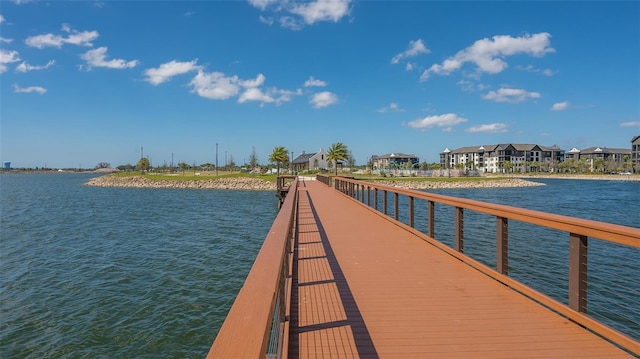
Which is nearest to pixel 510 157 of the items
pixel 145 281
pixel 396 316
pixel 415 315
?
pixel 145 281

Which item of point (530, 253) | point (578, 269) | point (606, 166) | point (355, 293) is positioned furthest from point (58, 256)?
point (606, 166)

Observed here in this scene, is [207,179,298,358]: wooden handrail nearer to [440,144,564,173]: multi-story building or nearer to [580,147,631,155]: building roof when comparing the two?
[440,144,564,173]: multi-story building

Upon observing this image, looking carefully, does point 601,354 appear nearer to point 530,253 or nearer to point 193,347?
point 193,347

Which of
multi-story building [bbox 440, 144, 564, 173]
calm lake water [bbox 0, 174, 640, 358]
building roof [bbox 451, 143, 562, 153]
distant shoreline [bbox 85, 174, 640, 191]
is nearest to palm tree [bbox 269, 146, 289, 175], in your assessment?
distant shoreline [bbox 85, 174, 640, 191]

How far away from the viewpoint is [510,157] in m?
119

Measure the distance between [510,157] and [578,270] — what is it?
13223 cm

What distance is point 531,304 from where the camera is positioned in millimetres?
3766

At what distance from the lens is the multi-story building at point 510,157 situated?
115562 mm

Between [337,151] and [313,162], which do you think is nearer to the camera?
[337,151]

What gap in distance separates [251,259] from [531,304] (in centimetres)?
934

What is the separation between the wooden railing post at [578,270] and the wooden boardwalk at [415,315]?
0.23 meters

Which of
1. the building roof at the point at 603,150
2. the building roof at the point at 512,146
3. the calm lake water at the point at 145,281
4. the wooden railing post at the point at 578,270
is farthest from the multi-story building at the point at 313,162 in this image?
the building roof at the point at 603,150

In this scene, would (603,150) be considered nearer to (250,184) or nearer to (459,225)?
(250,184)

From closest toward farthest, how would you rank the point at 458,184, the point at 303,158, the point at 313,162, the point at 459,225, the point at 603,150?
the point at 459,225 → the point at 458,184 → the point at 313,162 → the point at 303,158 → the point at 603,150
